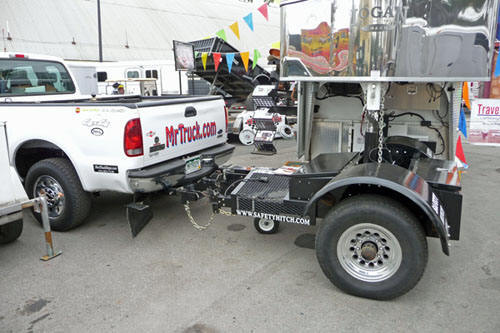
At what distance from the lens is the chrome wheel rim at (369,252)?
322cm

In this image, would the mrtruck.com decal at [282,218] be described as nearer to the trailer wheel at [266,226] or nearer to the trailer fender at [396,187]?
the trailer fender at [396,187]

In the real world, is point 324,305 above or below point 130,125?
below

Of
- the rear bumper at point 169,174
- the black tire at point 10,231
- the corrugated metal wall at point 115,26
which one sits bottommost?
A: the black tire at point 10,231

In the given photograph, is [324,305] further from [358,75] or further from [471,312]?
[358,75]

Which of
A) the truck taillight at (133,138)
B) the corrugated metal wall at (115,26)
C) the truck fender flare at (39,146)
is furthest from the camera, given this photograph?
the corrugated metal wall at (115,26)

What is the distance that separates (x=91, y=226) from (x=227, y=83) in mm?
11264

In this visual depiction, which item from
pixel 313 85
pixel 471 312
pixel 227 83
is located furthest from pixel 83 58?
pixel 471 312

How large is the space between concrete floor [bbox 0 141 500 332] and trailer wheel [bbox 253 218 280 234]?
0.24 ft

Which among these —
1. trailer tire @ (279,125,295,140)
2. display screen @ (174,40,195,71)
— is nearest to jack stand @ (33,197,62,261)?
trailer tire @ (279,125,295,140)

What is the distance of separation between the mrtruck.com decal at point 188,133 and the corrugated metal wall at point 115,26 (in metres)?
17.7

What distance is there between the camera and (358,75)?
4250 mm

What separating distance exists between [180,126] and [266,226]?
60.3 inches

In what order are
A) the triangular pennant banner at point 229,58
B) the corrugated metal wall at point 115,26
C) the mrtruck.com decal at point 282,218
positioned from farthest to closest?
the corrugated metal wall at point 115,26
the triangular pennant banner at point 229,58
the mrtruck.com decal at point 282,218

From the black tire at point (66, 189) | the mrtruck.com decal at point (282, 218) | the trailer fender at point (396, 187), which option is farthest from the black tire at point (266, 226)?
the black tire at point (66, 189)
